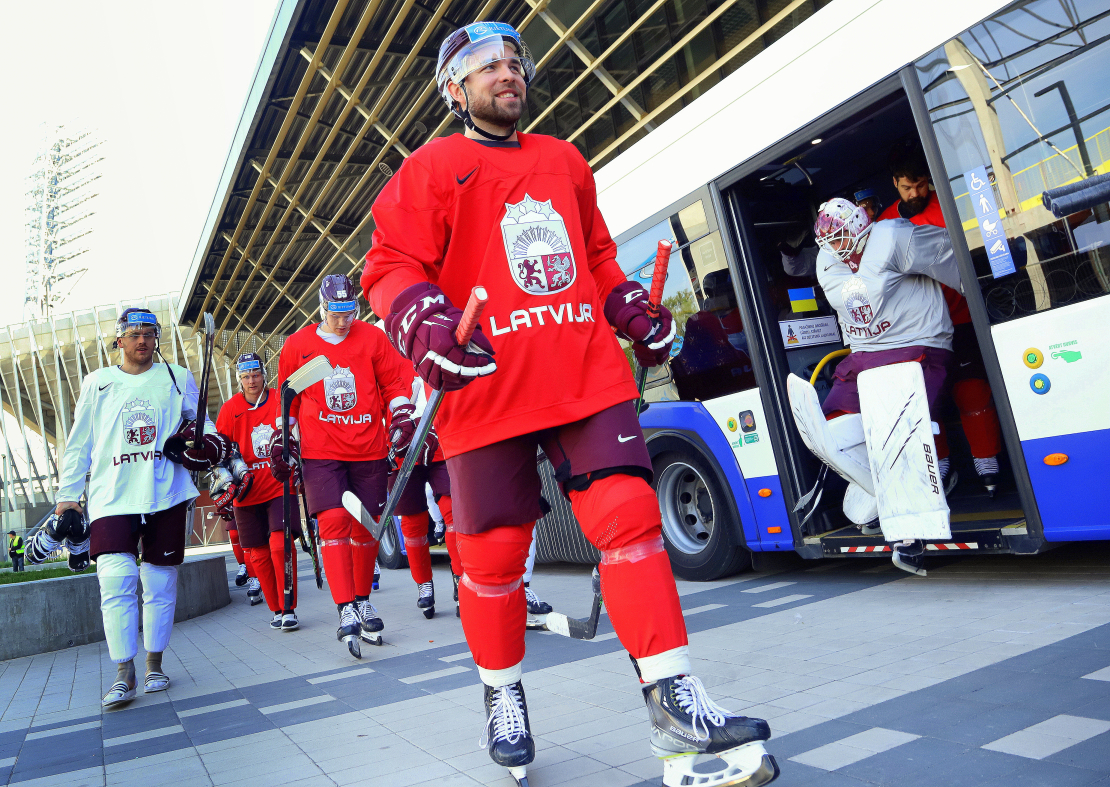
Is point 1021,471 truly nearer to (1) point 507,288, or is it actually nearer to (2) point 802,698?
(2) point 802,698

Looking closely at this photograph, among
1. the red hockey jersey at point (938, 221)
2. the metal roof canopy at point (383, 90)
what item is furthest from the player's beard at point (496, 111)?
the metal roof canopy at point (383, 90)

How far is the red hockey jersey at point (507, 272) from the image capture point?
2.47 m

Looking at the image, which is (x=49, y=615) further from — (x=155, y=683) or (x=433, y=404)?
(x=433, y=404)

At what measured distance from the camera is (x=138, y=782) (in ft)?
9.88

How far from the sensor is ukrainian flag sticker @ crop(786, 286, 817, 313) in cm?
569

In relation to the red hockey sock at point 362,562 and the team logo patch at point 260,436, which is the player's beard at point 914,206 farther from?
the team logo patch at point 260,436

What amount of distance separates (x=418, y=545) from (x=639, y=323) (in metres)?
4.28

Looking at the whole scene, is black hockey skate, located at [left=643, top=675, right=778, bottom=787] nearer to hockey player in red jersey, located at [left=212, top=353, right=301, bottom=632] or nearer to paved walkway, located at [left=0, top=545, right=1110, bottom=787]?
paved walkway, located at [left=0, top=545, right=1110, bottom=787]

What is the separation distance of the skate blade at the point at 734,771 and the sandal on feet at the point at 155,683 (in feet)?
12.3

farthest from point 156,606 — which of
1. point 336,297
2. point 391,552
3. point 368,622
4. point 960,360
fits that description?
point 391,552

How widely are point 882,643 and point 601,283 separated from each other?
6.48ft

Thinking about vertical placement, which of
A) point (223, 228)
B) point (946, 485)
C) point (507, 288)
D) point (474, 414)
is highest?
point (223, 228)

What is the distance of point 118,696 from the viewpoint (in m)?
4.47

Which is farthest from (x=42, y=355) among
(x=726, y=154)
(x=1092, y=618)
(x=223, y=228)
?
(x=1092, y=618)
